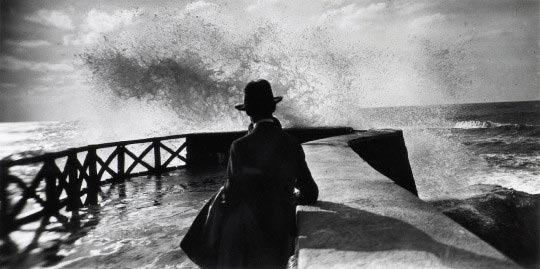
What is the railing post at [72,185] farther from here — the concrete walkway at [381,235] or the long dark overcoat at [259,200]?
the long dark overcoat at [259,200]

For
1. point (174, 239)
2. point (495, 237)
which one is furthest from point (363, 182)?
point (495, 237)

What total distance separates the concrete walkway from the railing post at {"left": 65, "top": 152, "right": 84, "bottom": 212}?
4942 mm

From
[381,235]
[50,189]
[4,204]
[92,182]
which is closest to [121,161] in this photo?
[92,182]

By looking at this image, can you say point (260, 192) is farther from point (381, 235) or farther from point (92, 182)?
point (92, 182)

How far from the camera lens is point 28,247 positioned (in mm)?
4145

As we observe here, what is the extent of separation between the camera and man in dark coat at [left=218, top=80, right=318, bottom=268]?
2.05 meters

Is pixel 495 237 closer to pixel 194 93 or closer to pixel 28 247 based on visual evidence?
pixel 28 247

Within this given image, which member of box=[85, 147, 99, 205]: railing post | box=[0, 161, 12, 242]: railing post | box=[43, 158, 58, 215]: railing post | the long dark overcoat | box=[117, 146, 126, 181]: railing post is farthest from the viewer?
box=[117, 146, 126, 181]: railing post

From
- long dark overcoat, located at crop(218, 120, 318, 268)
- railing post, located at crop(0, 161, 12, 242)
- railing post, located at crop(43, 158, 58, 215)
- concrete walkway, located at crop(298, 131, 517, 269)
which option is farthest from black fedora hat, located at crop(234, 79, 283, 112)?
railing post, located at crop(43, 158, 58, 215)

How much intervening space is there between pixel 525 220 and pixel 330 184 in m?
5.71

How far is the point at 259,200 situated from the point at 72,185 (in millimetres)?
5404

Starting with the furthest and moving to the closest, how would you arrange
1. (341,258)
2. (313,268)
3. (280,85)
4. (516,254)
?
(280,85), (516,254), (341,258), (313,268)

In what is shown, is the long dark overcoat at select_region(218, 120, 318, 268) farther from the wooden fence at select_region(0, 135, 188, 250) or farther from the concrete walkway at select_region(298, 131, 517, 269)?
the wooden fence at select_region(0, 135, 188, 250)

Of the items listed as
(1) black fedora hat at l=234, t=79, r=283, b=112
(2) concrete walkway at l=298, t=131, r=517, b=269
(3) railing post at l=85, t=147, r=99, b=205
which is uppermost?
(1) black fedora hat at l=234, t=79, r=283, b=112
